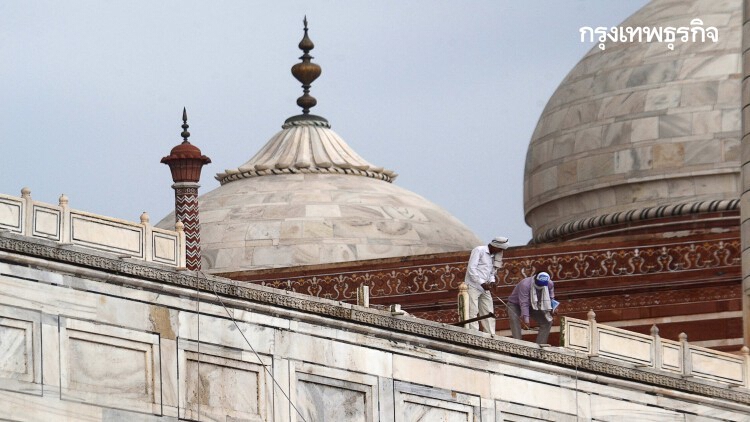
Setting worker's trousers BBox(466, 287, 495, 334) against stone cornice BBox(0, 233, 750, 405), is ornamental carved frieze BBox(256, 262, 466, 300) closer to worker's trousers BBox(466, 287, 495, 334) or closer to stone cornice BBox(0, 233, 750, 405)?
stone cornice BBox(0, 233, 750, 405)

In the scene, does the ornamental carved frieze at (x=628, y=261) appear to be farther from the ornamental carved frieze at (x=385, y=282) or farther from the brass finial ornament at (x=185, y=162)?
the brass finial ornament at (x=185, y=162)

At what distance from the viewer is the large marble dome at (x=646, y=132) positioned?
3341cm

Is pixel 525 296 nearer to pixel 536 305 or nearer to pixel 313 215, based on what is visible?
pixel 536 305

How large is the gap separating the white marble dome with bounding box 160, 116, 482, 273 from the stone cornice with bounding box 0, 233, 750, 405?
32.3 feet

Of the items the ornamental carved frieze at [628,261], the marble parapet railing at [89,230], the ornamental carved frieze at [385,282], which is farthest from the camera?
the ornamental carved frieze at [385,282]

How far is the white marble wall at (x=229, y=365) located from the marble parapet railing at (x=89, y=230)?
250 mm

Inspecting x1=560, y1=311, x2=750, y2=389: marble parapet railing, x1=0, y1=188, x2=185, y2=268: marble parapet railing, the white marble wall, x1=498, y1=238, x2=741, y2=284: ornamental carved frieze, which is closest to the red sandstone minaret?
x1=498, y1=238, x2=741, y2=284: ornamental carved frieze

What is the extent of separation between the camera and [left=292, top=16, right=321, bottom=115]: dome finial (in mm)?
37344

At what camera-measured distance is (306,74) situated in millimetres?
37344

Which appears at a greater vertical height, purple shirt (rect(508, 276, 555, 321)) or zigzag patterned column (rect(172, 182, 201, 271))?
zigzag patterned column (rect(172, 182, 201, 271))

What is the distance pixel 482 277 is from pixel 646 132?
1028cm

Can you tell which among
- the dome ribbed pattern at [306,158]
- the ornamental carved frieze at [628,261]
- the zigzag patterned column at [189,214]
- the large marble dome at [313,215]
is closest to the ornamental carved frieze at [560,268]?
the ornamental carved frieze at [628,261]

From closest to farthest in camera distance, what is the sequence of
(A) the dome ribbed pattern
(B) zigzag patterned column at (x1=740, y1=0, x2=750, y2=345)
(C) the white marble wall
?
(C) the white marble wall → (B) zigzag patterned column at (x1=740, y1=0, x2=750, y2=345) → (A) the dome ribbed pattern

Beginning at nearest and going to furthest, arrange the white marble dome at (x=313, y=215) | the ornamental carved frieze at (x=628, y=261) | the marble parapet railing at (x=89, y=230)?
the marble parapet railing at (x=89, y=230)
the ornamental carved frieze at (x=628, y=261)
the white marble dome at (x=313, y=215)
